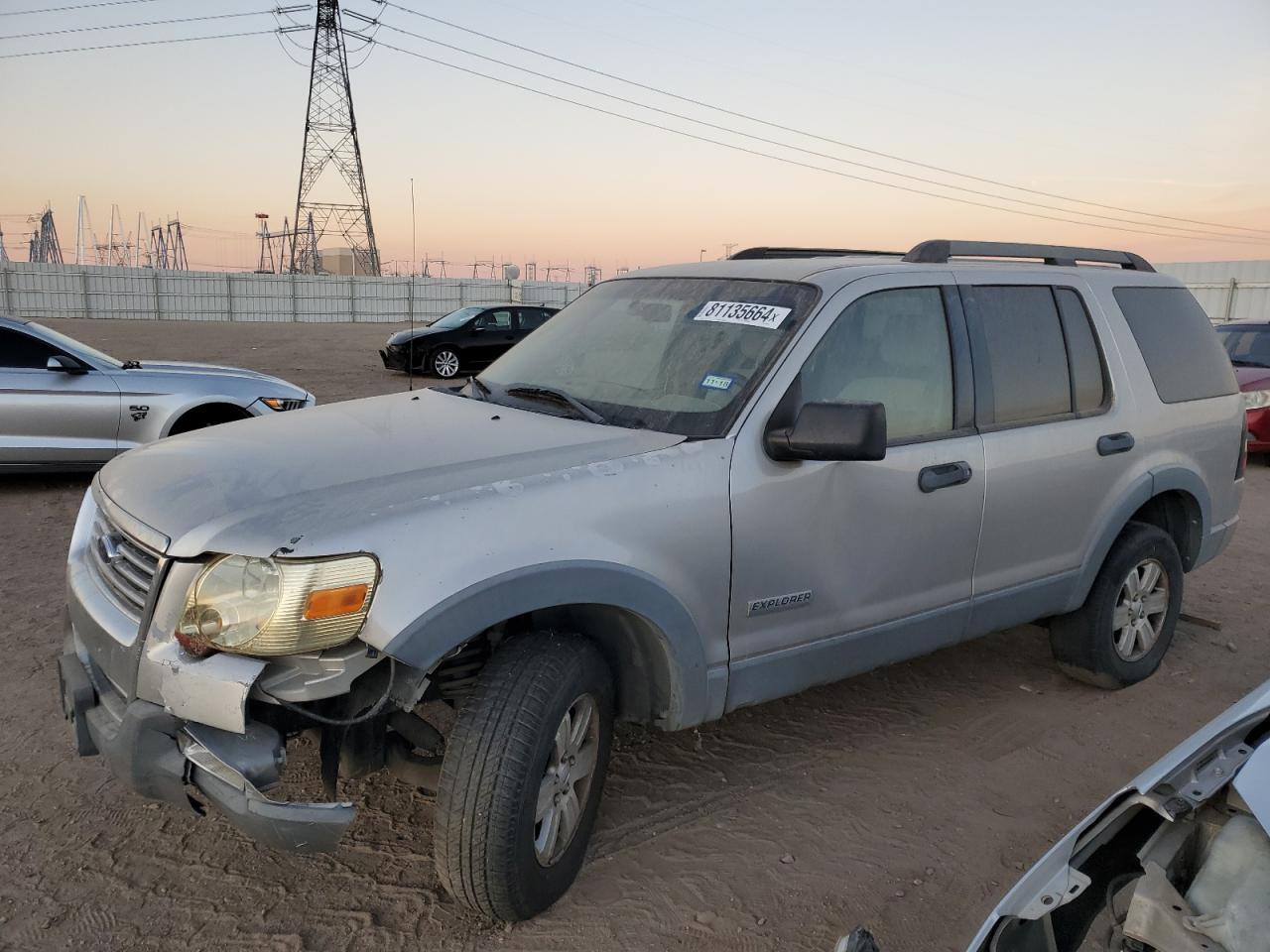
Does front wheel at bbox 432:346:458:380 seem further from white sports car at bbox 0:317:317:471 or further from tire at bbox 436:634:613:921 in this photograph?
tire at bbox 436:634:613:921

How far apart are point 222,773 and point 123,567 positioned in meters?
0.75

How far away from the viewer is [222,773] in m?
2.36

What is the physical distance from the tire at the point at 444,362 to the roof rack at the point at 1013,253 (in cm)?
1469

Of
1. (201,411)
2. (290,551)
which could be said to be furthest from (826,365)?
(201,411)

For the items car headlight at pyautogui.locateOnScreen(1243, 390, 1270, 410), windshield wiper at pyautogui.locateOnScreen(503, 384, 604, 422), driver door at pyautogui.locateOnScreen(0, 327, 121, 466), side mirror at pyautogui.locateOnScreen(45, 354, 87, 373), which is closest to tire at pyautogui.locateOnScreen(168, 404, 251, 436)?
driver door at pyautogui.locateOnScreen(0, 327, 121, 466)

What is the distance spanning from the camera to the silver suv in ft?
7.95

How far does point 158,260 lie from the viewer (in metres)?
93.4

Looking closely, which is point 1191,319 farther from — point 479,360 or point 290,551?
point 479,360

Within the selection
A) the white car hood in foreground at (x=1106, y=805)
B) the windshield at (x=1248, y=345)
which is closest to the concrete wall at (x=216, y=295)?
the windshield at (x=1248, y=345)

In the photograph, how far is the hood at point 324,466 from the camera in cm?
250

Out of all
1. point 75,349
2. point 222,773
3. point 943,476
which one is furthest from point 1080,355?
point 75,349

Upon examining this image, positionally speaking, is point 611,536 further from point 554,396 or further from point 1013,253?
point 1013,253

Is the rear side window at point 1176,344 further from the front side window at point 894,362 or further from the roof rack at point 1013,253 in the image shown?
the front side window at point 894,362

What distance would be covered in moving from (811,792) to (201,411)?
6.14 meters
